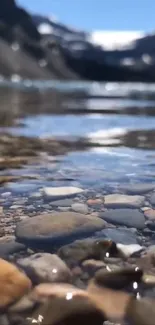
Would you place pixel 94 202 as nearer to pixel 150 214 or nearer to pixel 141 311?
pixel 150 214

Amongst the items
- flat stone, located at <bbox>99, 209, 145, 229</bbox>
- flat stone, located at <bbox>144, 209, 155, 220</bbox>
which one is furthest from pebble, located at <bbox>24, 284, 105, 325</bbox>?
flat stone, located at <bbox>144, 209, 155, 220</bbox>

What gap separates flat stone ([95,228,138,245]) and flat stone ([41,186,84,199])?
707 millimetres

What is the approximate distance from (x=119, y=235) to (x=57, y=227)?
0.26 m

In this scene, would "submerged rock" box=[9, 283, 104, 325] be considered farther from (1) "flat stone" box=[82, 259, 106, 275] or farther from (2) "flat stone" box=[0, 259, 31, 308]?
(1) "flat stone" box=[82, 259, 106, 275]

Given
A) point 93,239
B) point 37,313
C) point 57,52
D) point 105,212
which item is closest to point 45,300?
point 37,313

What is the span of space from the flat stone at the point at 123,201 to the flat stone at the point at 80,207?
12 cm

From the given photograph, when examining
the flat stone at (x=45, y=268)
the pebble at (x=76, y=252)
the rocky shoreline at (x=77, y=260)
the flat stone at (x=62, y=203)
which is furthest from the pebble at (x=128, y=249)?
the flat stone at (x=62, y=203)

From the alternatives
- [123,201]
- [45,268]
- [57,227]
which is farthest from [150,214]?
[45,268]

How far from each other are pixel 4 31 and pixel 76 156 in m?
167

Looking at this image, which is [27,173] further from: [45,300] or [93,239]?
[45,300]

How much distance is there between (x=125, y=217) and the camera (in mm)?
2170

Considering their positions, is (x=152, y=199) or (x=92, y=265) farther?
(x=152, y=199)

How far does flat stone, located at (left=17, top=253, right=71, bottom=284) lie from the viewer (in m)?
1.43

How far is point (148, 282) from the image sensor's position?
1.45m
